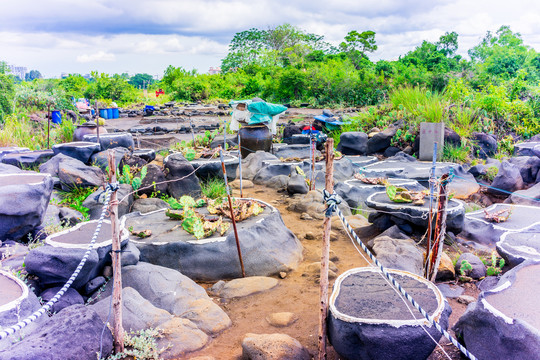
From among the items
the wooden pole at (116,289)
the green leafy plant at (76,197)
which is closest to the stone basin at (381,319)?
the wooden pole at (116,289)

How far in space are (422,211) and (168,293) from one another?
121 inches

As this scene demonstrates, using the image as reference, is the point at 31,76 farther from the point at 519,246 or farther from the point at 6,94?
the point at 519,246

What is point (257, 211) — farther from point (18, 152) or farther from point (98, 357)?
point (18, 152)

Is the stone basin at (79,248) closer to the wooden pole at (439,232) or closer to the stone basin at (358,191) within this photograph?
the wooden pole at (439,232)

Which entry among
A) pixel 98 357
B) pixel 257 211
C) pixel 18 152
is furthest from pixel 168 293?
pixel 18 152

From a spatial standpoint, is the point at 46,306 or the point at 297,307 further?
the point at 297,307

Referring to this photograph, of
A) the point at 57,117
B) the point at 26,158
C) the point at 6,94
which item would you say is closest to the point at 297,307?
the point at 26,158

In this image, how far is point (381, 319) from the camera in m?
2.57

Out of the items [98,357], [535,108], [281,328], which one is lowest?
[281,328]

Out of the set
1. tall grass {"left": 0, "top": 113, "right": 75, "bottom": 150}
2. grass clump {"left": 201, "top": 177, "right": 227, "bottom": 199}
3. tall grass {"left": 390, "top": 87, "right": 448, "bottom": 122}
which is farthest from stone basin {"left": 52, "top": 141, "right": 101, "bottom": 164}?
tall grass {"left": 390, "top": 87, "right": 448, "bottom": 122}

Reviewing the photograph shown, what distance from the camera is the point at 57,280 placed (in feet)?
10.9

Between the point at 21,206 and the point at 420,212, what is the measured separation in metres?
4.34

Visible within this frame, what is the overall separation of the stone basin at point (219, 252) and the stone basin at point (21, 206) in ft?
3.33

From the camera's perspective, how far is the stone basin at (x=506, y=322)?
2.37m
